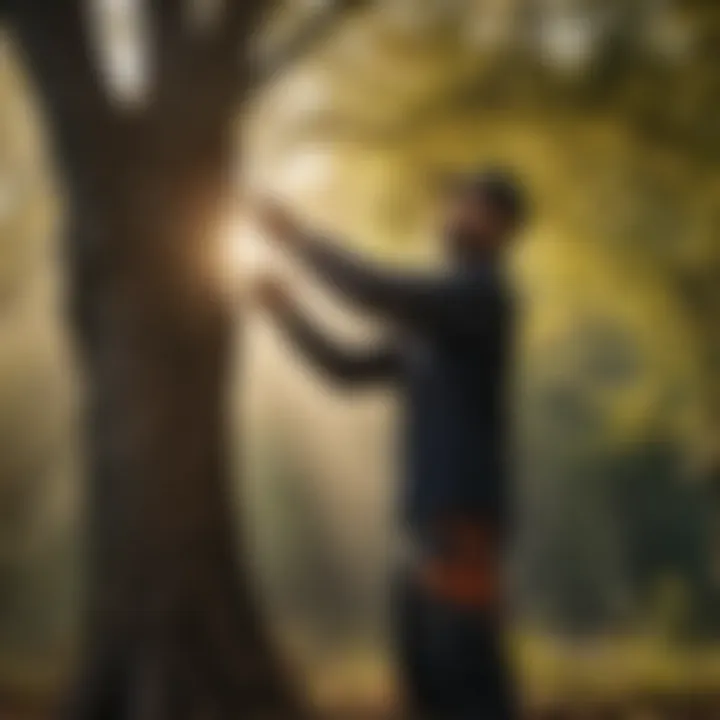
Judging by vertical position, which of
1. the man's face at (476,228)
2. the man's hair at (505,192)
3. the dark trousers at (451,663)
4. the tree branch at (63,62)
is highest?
the tree branch at (63,62)

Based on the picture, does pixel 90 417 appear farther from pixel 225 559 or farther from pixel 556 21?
pixel 556 21

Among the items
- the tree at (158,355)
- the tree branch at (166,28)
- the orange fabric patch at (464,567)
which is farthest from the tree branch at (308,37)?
the orange fabric patch at (464,567)

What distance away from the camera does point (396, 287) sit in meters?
1.56

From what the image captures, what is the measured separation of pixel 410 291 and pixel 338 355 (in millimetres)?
115

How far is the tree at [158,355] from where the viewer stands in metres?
1.48

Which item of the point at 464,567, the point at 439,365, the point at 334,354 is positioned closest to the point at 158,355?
the point at 334,354

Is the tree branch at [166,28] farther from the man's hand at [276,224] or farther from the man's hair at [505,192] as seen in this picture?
the man's hair at [505,192]

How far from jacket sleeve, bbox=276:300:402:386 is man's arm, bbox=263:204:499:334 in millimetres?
51

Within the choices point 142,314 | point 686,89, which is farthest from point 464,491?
point 686,89

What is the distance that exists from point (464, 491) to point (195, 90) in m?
0.57

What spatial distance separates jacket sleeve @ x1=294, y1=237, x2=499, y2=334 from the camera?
5.06 feet

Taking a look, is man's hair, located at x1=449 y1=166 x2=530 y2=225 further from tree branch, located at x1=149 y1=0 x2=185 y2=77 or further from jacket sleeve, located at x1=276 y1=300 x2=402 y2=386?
tree branch, located at x1=149 y1=0 x2=185 y2=77

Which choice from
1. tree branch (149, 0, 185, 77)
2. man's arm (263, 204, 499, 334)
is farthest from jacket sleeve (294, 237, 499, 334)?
tree branch (149, 0, 185, 77)

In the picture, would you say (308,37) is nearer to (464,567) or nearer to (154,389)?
(154,389)
